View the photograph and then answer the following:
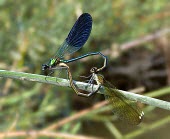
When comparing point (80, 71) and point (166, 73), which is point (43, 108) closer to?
point (80, 71)

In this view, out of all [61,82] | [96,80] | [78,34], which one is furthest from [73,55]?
[61,82]

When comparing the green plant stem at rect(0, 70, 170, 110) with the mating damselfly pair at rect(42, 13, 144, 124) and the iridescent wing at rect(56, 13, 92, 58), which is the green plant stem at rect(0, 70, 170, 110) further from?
the iridescent wing at rect(56, 13, 92, 58)

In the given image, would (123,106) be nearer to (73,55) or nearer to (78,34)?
(78,34)

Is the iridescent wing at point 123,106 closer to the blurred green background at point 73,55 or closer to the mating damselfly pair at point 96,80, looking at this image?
the mating damselfly pair at point 96,80

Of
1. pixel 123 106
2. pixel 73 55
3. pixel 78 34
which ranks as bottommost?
pixel 123 106

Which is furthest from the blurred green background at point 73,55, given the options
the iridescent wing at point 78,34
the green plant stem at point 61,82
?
the green plant stem at point 61,82
